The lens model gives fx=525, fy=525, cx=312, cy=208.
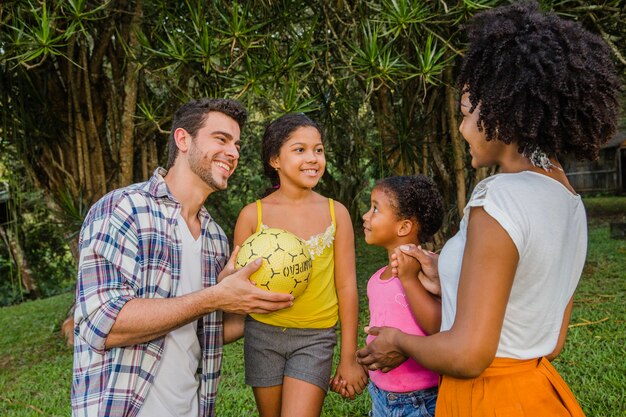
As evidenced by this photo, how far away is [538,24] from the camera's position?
4.92 feet

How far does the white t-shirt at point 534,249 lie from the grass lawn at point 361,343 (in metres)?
2.42

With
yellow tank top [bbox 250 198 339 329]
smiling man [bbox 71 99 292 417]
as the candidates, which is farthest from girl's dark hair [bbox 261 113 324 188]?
smiling man [bbox 71 99 292 417]

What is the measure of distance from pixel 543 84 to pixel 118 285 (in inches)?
62.2

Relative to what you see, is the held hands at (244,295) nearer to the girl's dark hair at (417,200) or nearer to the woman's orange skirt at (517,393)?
the girl's dark hair at (417,200)

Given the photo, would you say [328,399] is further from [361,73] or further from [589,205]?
[589,205]

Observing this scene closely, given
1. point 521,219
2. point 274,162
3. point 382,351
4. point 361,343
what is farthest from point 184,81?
point 521,219

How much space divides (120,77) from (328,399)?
4241 mm

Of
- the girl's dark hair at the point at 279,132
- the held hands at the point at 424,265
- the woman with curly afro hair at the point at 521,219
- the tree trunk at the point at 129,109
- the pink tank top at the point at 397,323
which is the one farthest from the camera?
the tree trunk at the point at 129,109

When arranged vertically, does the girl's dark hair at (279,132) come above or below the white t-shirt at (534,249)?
above

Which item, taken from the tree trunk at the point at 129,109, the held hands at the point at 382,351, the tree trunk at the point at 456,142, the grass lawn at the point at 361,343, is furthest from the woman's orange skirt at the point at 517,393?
the tree trunk at the point at 129,109

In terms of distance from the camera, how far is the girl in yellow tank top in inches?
103

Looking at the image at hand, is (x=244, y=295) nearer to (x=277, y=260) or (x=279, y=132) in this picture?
(x=277, y=260)

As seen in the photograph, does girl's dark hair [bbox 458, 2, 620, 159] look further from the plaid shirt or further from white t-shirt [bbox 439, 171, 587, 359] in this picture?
the plaid shirt

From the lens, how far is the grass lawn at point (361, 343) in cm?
388
